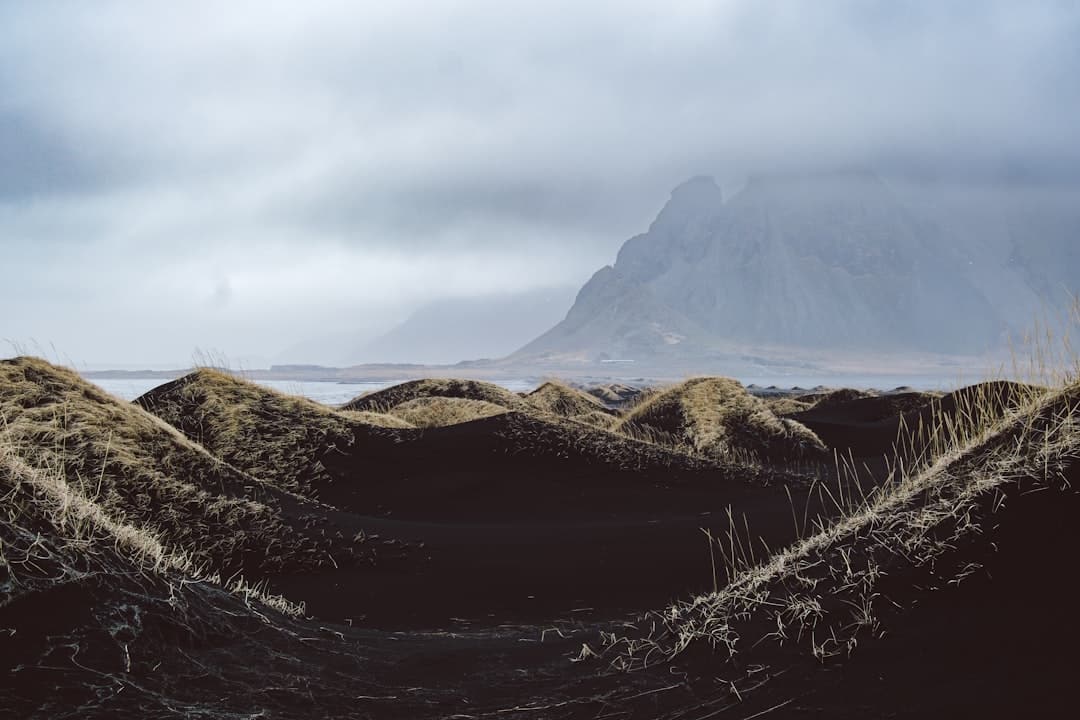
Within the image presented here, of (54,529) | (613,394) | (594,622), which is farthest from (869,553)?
(613,394)

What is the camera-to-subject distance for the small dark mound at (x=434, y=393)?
30141 mm

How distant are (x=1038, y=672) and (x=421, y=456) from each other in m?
13.6

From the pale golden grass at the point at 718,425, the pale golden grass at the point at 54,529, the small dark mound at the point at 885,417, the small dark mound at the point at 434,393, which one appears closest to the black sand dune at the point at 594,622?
the pale golden grass at the point at 54,529

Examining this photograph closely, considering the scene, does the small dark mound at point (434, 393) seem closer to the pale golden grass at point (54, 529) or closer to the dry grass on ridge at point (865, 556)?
the dry grass on ridge at point (865, 556)

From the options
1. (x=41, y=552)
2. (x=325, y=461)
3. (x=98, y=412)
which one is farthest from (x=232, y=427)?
(x=41, y=552)

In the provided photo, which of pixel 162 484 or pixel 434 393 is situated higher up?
pixel 434 393

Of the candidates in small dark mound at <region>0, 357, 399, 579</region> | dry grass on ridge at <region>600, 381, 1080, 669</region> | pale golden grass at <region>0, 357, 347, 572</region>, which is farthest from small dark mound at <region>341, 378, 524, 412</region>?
dry grass on ridge at <region>600, 381, 1080, 669</region>

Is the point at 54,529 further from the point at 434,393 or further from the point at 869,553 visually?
the point at 434,393

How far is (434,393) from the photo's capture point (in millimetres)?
30859

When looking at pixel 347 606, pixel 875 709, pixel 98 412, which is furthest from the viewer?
pixel 98 412

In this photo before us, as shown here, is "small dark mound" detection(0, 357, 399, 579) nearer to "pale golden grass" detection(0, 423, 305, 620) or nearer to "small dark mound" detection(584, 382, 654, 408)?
"pale golden grass" detection(0, 423, 305, 620)

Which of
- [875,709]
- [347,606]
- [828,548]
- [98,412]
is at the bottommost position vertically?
[347,606]

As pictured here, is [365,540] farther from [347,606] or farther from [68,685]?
[68,685]

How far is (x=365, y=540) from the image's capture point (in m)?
11.9
